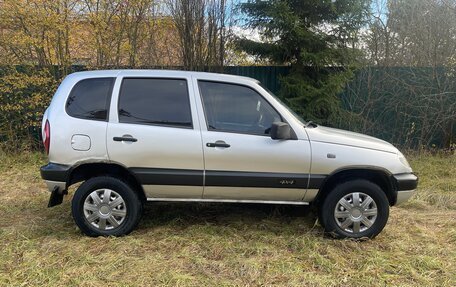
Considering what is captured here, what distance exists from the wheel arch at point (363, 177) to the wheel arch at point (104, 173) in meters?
2.00

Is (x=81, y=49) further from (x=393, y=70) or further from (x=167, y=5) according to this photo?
(x=393, y=70)

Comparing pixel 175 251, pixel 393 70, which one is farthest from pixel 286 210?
pixel 393 70

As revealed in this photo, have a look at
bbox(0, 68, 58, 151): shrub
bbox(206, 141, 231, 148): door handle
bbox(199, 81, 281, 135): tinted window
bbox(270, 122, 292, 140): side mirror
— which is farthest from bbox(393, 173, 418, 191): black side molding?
bbox(0, 68, 58, 151): shrub

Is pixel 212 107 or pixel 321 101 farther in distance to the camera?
pixel 321 101

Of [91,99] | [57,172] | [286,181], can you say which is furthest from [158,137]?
[286,181]

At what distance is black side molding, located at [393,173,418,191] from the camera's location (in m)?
4.24

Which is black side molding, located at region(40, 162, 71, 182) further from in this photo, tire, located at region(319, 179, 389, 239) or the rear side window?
tire, located at region(319, 179, 389, 239)

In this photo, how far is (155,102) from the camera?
432 centimetres

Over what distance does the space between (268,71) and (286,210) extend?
183 inches

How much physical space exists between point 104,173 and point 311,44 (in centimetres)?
536

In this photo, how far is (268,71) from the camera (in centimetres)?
917

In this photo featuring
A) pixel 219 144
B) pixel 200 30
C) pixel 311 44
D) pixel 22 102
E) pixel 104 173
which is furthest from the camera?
pixel 200 30

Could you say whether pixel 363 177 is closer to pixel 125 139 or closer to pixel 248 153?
pixel 248 153

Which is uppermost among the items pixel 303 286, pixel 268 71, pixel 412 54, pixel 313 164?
pixel 412 54
